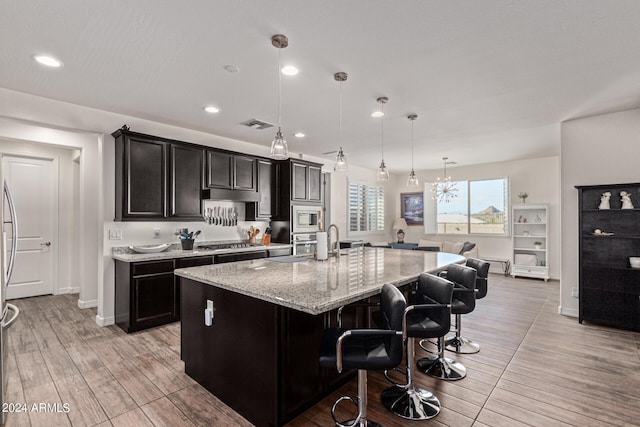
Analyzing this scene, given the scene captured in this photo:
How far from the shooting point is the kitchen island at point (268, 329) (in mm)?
1858

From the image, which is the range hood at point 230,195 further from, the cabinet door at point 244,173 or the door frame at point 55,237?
the door frame at point 55,237

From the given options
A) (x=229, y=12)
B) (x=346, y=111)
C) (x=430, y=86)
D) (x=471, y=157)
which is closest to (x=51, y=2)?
(x=229, y=12)

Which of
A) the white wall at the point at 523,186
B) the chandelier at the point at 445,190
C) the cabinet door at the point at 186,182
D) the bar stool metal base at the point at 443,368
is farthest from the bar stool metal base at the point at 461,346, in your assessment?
the chandelier at the point at 445,190

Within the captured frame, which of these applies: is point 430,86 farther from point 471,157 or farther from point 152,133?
point 471,157

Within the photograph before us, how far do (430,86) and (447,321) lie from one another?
7.52ft

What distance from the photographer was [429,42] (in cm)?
233

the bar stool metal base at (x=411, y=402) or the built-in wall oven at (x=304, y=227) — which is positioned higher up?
the built-in wall oven at (x=304, y=227)

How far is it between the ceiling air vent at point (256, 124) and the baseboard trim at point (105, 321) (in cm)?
307

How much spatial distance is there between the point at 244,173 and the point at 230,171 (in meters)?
0.27

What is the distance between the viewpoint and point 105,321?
386 centimetres

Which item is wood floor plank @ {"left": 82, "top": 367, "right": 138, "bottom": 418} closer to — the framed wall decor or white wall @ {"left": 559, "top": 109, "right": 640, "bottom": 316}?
white wall @ {"left": 559, "top": 109, "right": 640, "bottom": 316}

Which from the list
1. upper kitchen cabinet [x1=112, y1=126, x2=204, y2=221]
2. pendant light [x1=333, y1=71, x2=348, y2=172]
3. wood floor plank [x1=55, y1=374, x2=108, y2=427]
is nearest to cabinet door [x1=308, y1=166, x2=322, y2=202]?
pendant light [x1=333, y1=71, x2=348, y2=172]

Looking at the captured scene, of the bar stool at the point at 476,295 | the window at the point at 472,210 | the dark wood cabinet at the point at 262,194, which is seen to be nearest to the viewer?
the bar stool at the point at 476,295

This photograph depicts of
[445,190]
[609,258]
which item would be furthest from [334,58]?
[445,190]
